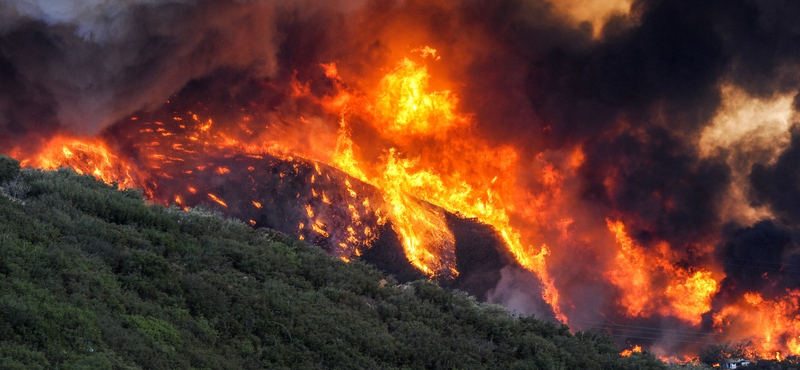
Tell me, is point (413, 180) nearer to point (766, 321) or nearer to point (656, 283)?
point (656, 283)

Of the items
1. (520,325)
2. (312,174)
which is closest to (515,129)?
(312,174)

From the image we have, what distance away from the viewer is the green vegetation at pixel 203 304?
42.5 ft

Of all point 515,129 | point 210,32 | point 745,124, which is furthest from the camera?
point 745,124

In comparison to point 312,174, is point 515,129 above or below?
above

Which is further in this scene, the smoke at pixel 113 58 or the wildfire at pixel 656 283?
the wildfire at pixel 656 283

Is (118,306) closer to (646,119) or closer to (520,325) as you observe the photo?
(520,325)

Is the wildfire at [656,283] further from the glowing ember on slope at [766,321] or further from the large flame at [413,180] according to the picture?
the glowing ember on slope at [766,321]

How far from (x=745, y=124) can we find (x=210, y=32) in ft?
99.8

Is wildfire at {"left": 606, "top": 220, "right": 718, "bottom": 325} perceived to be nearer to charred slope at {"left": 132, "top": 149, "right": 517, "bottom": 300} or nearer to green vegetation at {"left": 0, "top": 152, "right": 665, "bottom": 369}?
charred slope at {"left": 132, "top": 149, "right": 517, "bottom": 300}

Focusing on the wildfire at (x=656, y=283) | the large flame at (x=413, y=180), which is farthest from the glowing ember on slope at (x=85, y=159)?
the wildfire at (x=656, y=283)

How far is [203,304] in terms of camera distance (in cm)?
1612

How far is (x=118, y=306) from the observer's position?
46.9 feet

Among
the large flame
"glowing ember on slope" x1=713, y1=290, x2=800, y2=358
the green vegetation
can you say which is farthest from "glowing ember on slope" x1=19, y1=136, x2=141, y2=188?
"glowing ember on slope" x1=713, y1=290, x2=800, y2=358

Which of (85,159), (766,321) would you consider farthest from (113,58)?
(766,321)
